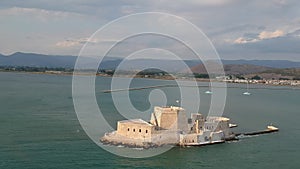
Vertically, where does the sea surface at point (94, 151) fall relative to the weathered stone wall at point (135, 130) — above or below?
below

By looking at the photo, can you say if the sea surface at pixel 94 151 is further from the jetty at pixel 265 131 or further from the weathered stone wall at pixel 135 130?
the weathered stone wall at pixel 135 130

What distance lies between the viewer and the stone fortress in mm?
18688

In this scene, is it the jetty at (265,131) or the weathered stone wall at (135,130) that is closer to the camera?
the weathered stone wall at (135,130)

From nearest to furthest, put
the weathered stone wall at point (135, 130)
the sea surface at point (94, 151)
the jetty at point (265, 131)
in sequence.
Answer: the sea surface at point (94, 151)
the weathered stone wall at point (135, 130)
the jetty at point (265, 131)

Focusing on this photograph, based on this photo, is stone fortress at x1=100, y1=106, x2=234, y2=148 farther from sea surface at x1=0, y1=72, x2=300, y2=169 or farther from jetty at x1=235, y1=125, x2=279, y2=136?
jetty at x1=235, y1=125, x2=279, y2=136

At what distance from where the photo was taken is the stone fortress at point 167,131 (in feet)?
61.3

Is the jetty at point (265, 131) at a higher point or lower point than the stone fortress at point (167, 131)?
lower

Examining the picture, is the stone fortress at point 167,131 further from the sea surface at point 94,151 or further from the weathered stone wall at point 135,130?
the sea surface at point 94,151

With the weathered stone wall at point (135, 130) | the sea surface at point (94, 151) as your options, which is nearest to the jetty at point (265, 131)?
the sea surface at point (94, 151)

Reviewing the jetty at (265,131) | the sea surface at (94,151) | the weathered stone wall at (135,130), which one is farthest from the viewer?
the jetty at (265,131)

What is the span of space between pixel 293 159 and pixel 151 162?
6.86 m

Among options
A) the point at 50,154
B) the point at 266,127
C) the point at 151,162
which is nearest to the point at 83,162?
the point at 50,154

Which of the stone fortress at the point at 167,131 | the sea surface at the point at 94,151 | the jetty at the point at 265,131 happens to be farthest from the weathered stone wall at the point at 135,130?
the jetty at the point at 265,131

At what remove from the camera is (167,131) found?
19.2 metres
